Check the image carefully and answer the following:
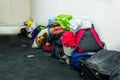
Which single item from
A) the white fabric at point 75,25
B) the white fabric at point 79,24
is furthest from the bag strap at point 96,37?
the white fabric at point 75,25

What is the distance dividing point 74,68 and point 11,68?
39.4 inches

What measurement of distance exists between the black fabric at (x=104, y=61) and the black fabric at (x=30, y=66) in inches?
13.8

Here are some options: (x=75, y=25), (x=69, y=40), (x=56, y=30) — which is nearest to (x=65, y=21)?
(x=56, y=30)

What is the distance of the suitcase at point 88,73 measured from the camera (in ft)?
9.48

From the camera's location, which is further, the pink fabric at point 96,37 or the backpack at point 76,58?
the pink fabric at point 96,37

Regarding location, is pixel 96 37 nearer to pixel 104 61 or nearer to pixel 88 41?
pixel 88 41

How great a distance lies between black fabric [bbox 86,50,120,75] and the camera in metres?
2.94

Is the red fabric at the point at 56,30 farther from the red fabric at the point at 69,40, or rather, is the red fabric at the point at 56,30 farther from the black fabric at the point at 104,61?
the black fabric at the point at 104,61

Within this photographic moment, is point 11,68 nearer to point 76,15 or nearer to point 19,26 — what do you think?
point 76,15

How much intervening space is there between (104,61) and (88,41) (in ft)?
2.17

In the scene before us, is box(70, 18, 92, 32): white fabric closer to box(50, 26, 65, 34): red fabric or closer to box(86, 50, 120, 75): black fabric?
box(50, 26, 65, 34): red fabric

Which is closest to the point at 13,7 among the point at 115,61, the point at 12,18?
the point at 12,18

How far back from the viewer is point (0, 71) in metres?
3.56

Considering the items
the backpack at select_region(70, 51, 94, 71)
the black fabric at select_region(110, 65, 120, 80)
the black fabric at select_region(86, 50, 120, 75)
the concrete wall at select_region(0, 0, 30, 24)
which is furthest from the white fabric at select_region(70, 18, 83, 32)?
the concrete wall at select_region(0, 0, 30, 24)
